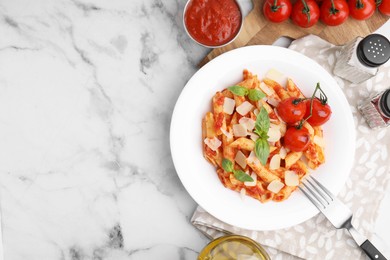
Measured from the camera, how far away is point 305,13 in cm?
170

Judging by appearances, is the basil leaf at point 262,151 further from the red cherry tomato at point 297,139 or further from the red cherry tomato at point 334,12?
the red cherry tomato at point 334,12

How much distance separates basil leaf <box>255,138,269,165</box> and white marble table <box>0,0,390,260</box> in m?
0.32

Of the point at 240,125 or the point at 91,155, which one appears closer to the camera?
the point at 240,125

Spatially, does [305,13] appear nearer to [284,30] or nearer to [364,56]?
[284,30]

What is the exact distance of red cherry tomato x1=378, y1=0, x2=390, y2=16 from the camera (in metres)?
1.74

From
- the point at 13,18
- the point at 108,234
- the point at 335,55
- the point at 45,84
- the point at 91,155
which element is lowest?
the point at 108,234

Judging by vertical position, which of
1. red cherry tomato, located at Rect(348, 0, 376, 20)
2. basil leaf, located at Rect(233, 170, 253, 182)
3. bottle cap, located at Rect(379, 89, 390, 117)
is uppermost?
red cherry tomato, located at Rect(348, 0, 376, 20)

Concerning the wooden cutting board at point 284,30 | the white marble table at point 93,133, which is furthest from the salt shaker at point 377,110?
the white marble table at point 93,133

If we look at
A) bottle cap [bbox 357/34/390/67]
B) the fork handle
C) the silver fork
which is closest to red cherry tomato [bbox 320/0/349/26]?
bottle cap [bbox 357/34/390/67]

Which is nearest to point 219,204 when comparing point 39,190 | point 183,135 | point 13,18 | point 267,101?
point 183,135

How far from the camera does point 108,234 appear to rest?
1783 mm

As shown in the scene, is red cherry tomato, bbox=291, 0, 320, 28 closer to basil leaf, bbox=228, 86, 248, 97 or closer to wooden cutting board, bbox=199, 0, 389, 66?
wooden cutting board, bbox=199, 0, 389, 66

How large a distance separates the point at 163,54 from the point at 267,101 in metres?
0.39

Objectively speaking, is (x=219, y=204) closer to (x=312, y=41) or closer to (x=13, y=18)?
(x=312, y=41)
